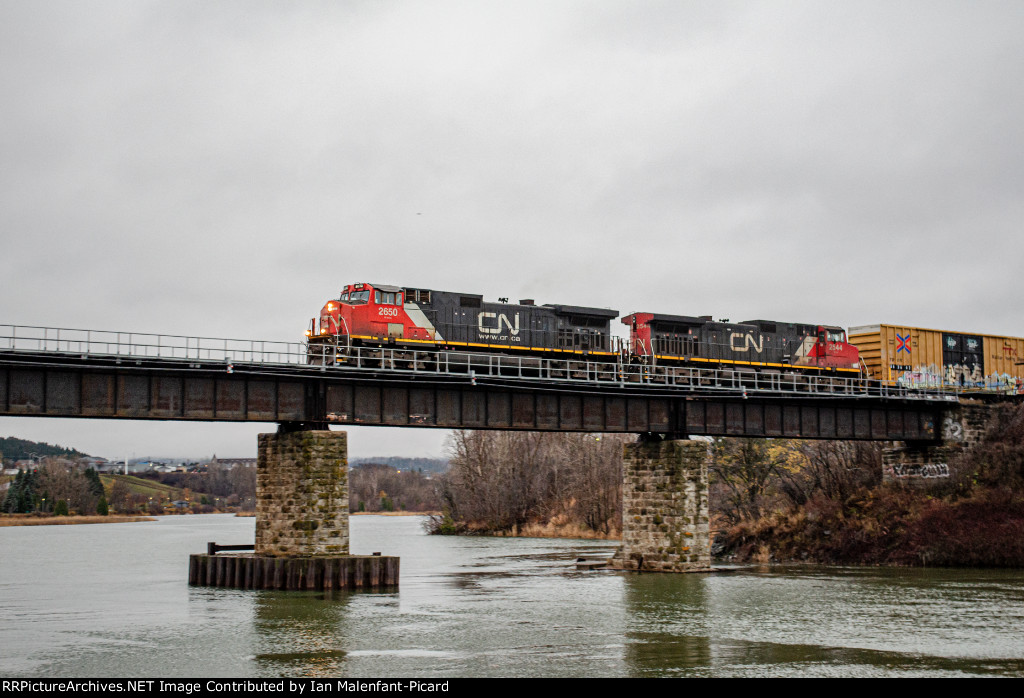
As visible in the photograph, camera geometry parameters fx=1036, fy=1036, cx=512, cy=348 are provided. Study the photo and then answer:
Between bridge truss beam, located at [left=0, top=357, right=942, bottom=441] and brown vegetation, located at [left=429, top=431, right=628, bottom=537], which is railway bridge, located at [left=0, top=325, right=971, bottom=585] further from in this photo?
brown vegetation, located at [left=429, top=431, right=628, bottom=537]

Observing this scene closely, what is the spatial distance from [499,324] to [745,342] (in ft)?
48.5

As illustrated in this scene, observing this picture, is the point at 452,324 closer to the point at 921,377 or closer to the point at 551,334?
the point at 551,334

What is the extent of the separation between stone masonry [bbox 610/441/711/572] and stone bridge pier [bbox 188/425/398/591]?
12.9 metres

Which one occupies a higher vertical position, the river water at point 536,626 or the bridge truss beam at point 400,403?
the bridge truss beam at point 400,403

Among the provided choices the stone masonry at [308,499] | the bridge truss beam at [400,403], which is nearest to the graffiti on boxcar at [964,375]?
the bridge truss beam at [400,403]

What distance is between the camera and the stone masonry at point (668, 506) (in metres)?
46.6

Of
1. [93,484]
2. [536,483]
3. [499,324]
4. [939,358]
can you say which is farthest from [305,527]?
[93,484]

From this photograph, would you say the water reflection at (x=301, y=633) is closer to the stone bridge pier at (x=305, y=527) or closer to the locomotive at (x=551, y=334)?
the stone bridge pier at (x=305, y=527)

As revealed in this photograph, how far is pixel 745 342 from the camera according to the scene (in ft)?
181

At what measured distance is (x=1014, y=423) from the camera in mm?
57938

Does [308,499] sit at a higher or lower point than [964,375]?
lower

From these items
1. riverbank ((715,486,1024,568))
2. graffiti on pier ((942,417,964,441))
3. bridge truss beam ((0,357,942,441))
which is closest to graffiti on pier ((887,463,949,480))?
riverbank ((715,486,1024,568))

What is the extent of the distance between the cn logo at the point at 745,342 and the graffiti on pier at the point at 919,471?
12.2 metres

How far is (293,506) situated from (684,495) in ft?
57.6
